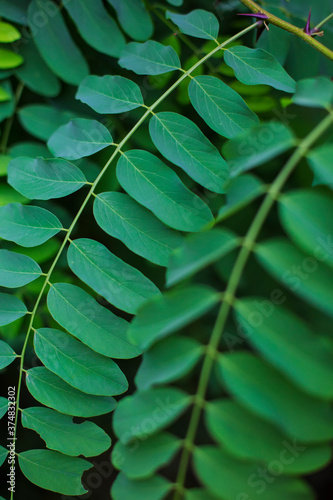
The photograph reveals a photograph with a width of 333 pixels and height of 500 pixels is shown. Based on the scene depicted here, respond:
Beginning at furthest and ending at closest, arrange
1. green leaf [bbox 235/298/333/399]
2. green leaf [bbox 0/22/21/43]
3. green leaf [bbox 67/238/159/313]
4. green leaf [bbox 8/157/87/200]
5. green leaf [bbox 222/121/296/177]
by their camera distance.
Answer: green leaf [bbox 0/22/21/43] → green leaf [bbox 8/157/87/200] → green leaf [bbox 67/238/159/313] → green leaf [bbox 222/121/296/177] → green leaf [bbox 235/298/333/399]

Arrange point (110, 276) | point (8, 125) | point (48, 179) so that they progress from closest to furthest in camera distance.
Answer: point (110, 276) < point (48, 179) < point (8, 125)

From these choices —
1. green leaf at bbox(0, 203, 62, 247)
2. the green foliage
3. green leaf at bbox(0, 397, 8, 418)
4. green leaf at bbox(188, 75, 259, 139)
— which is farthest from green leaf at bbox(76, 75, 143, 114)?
green leaf at bbox(0, 397, 8, 418)

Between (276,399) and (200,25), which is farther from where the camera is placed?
(200,25)

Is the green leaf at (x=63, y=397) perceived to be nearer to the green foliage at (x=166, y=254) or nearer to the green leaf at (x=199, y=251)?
the green foliage at (x=166, y=254)

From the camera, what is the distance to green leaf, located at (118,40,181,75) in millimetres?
850

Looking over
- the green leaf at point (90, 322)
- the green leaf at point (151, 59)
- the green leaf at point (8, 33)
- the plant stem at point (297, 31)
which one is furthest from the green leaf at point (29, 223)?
the plant stem at point (297, 31)

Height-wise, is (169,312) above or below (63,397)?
above

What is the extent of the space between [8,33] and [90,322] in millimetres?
719

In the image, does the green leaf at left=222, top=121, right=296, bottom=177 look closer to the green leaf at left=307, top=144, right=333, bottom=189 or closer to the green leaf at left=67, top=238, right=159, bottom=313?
the green leaf at left=307, top=144, right=333, bottom=189

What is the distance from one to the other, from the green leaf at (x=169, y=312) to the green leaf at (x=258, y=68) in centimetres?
46

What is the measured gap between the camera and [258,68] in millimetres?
800

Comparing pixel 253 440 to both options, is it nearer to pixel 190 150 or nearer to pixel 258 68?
pixel 190 150

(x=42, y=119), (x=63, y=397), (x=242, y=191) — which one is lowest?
(x=63, y=397)

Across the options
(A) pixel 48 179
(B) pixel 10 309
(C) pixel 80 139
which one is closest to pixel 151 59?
(C) pixel 80 139
